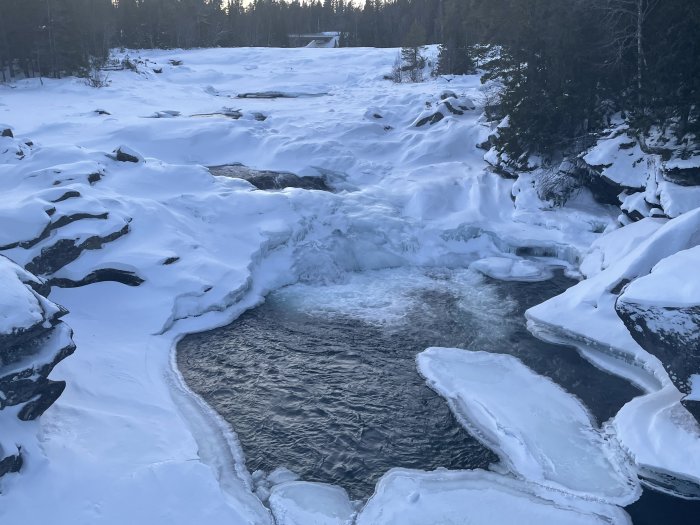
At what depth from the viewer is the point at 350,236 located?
15219 mm

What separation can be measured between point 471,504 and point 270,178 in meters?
13.1

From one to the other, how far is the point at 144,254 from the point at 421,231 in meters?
7.03

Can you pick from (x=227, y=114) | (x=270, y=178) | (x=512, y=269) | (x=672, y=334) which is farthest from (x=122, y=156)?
(x=672, y=334)

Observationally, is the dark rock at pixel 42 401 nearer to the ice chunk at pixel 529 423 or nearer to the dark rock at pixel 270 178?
the ice chunk at pixel 529 423

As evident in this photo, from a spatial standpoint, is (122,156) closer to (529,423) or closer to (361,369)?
(361,369)

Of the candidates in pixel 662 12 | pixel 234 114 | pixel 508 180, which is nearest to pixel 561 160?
pixel 508 180

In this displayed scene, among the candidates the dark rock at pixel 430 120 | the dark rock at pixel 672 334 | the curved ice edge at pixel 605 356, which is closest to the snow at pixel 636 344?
the curved ice edge at pixel 605 356

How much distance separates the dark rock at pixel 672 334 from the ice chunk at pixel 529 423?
1.31 m

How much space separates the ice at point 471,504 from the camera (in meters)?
6.68

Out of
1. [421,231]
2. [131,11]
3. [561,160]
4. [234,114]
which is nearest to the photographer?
[421,231]

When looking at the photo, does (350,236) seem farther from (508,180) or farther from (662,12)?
(662,12)

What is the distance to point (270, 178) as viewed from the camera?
18.2 m

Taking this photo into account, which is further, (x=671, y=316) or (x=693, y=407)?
(x=671, y=316)

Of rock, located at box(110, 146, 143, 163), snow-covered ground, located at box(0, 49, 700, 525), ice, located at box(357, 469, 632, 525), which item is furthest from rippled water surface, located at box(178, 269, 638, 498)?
rock, located at box(110, 146, 143, 163)
